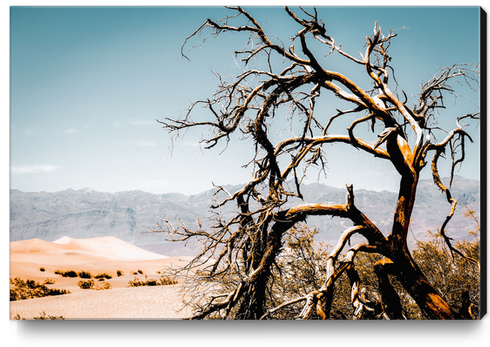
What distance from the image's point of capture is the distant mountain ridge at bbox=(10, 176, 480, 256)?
12.9 ft

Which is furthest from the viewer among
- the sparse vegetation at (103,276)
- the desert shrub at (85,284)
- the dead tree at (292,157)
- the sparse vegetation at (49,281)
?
the sparse vegetation at (103,276)

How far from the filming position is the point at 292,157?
4027 millimetres

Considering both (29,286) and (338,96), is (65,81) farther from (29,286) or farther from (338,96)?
(338,96)

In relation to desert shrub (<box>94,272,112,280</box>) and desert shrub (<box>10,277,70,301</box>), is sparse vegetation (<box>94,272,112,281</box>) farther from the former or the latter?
desert shrub (<box>10,277,70,301</box>)

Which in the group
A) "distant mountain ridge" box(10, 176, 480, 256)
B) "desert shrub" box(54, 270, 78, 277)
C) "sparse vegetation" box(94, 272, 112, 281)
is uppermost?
"distant mountain ridge" box(10, 176, 480, 256)

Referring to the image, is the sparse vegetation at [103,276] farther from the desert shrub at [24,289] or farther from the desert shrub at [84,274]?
the desert shrub at [24,289]

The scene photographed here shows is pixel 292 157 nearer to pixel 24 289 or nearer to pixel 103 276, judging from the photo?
pixel 103 276

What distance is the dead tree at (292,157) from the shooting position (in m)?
3.68

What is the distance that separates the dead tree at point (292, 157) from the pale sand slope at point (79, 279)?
27.4 inches

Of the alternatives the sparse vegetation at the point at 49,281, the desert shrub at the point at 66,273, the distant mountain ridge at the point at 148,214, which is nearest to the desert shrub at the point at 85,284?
the desert shrub at the point at 66,273

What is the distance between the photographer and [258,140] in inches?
148

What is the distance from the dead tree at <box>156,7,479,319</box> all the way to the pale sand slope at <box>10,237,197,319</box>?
27.4 inches

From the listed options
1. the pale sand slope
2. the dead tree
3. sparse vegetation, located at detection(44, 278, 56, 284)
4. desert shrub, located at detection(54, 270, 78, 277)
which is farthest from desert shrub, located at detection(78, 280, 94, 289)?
the dead tree
